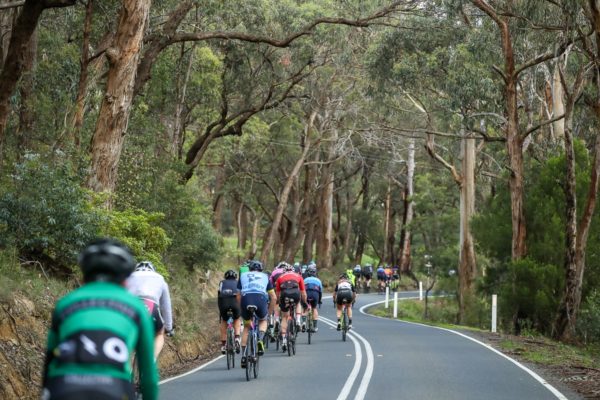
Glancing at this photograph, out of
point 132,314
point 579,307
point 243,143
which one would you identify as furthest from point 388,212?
point 132,314

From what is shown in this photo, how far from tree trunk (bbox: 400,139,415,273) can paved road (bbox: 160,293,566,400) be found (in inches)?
1466

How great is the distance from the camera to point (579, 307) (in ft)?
95.8

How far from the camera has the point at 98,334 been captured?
4.27m

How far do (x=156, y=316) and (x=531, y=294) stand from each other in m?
23.1

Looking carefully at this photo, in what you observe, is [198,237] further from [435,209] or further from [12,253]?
[435,209]

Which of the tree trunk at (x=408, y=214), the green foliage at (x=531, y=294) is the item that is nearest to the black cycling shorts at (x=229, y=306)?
the green foliage at (x=531, y=294)

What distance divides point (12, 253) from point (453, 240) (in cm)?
4606

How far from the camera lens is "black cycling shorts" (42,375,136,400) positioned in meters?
4.14

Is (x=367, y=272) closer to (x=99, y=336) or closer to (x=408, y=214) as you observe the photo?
(x=408, y=214)

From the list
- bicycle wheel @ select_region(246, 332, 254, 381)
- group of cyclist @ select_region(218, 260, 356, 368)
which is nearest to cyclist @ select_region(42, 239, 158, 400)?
bicycle wheel @ select_region(246, 332, 254, 381)

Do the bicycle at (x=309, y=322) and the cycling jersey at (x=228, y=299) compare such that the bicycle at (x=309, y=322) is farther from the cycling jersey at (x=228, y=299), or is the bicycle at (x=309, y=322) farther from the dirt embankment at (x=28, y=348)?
the cycling jersey at (x=228, y=299)

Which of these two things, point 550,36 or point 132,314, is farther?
point 550,36

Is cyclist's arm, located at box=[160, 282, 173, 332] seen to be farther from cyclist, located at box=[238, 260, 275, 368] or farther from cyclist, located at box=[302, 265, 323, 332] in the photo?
cyclist, located at box=[302, 265, 323, 332]

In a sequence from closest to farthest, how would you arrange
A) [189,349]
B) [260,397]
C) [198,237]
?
[260,397], [189,349], [198,237]
